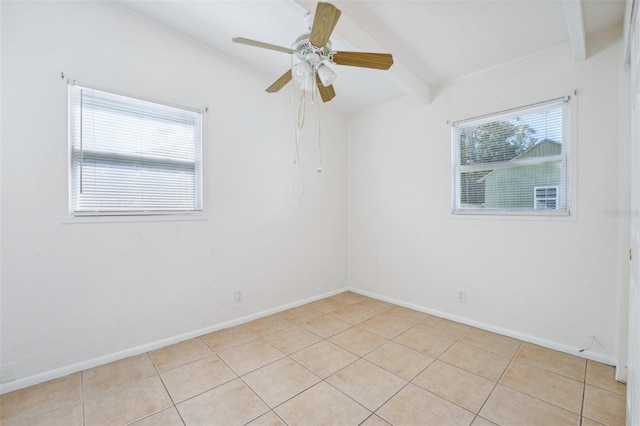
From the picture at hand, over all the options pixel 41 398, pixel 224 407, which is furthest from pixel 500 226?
pixel 41 398

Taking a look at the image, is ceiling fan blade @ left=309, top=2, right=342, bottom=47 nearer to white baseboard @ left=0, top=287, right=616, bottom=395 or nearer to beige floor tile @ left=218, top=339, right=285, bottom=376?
beige floor tile @ left=218, top=339, right=285, bottom=376

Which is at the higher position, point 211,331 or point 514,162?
point 514,162

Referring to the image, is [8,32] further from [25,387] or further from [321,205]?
[321,205]

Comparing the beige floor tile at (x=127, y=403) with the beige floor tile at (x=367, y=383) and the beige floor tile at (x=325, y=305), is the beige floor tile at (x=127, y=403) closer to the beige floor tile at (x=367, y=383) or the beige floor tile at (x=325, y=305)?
the beige floor tile at (x=367, y=383)

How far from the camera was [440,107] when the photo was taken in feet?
10.5

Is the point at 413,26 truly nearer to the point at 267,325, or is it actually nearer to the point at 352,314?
the point at 352,314

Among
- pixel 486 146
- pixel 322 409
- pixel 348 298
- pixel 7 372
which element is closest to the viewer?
pixel 322 409

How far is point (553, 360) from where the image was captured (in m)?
2.27

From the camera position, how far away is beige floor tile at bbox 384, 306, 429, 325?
312 centimetres

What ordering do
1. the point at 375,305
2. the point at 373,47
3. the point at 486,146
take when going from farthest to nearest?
the point at 375,305
the point at 486,146
the point at 373,47

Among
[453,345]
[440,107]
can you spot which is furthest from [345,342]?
[440,107]

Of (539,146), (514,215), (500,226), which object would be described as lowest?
(500,226)

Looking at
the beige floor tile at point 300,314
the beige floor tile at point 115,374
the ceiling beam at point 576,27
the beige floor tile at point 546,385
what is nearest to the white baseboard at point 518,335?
the beige floor tile at point 546,385

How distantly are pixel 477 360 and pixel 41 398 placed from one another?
3168 millimetres
